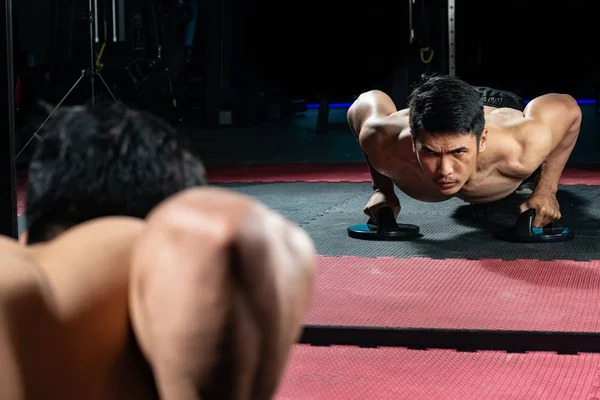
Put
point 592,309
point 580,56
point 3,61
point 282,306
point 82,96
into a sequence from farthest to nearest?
1. point 580,56
2. point 82,96
3. point 592,309
4. point 3,61
5. point 282,306

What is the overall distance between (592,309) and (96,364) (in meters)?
1.54

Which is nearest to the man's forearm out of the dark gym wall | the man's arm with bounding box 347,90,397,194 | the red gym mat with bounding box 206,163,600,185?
the man's arm with bounding box 347,90,397,194

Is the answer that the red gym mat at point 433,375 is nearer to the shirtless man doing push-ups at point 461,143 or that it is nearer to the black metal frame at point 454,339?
the black metal frame at point 454,339

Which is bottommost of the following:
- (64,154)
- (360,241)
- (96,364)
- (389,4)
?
(360,241)

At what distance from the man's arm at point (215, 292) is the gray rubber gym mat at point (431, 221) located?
203 centimetres

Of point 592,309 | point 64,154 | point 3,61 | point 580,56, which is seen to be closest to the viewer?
point 64,154

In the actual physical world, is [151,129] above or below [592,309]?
above

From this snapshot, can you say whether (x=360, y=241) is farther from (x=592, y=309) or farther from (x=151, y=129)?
(x=151, y=129)

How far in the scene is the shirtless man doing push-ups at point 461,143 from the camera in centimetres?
229

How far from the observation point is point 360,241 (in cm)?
273

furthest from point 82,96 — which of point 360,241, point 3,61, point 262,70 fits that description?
point 3,61

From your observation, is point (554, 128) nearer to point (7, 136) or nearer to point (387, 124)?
point (387, 124)

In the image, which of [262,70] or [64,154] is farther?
[262,70]

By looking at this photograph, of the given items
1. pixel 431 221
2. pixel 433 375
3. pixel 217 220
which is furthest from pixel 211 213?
pixel 431 221
